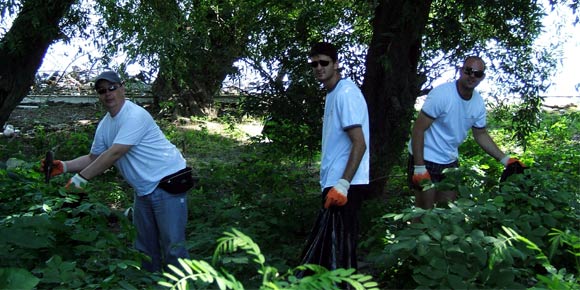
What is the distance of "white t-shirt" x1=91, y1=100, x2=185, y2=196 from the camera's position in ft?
15.3

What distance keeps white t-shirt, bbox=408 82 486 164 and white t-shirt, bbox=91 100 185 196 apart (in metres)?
1.99

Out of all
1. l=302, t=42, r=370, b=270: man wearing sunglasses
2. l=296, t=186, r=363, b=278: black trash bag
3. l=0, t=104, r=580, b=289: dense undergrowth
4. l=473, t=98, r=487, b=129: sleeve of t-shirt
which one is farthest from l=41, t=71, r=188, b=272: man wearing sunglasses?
l=473, t=98, r=487, b=129: sleeve of t-shirt

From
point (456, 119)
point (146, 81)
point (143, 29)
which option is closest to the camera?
point (456, 119)

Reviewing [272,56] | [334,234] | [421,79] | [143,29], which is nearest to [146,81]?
[143,29]

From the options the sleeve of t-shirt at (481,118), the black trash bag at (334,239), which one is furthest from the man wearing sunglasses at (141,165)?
the sleeve of t-shirt at (481,118)

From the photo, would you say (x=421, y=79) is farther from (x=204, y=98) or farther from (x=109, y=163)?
(x=204, y=98)

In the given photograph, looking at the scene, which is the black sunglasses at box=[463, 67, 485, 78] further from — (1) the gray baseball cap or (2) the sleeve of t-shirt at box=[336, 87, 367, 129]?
(1) the gray baseball cap

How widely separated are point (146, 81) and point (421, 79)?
3.76 metres

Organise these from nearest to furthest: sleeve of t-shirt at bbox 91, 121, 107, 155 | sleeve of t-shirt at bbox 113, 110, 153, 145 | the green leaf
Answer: the green leaf
sleeve of t-shirt at bbox 113, 110, 153, 145
sleeve of t-shirt at bbox 91, 121, 107, 155

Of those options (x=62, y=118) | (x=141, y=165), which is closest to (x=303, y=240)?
(x=141, y=165)

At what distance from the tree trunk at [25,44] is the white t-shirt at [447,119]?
3695 millimetres

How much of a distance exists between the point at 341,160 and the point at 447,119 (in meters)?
1.42

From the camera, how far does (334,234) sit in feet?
13.7

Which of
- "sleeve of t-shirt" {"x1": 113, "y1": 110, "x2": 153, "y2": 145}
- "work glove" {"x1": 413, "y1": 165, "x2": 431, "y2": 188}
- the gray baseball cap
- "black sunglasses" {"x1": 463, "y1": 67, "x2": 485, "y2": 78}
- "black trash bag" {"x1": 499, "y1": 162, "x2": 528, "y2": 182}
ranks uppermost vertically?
"black sunglasses" {"x1": 463, "y1": 67, "x2": 485, "y2": 78}
